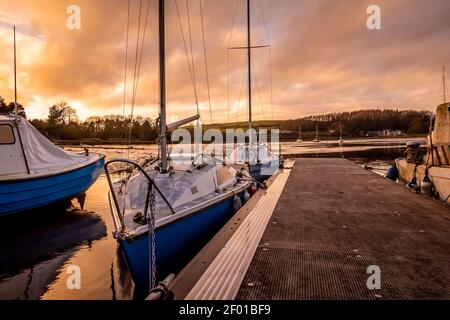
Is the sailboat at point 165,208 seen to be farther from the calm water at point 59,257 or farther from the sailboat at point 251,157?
the sailboat at point 251,157

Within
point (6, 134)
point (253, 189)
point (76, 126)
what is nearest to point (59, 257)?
point (6, 134)

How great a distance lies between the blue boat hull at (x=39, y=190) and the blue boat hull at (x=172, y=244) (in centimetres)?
593

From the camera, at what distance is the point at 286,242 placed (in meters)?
5.13

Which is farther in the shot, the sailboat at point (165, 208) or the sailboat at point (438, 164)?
the sailboat at point (438, 164)

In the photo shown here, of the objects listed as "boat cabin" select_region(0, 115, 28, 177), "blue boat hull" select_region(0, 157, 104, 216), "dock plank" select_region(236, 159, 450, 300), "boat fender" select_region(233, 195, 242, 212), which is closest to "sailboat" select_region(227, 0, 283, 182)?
"blue boat hull" select_region(0, 157, 104, 216)

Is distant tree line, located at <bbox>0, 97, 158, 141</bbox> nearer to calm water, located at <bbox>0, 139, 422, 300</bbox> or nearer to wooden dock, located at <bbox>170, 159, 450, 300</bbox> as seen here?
calm water, located at <bbox>0, 139, 422, 300</bbox>

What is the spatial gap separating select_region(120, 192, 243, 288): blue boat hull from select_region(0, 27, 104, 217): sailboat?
19.4ft

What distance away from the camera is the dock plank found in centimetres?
345

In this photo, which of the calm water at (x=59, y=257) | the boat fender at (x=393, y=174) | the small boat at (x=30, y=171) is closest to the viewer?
the calm water at (x=59, y=257)

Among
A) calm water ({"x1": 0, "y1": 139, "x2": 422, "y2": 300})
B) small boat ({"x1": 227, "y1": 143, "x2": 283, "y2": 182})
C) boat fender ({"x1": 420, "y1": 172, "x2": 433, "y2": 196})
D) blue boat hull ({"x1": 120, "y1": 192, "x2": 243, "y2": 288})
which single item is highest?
small boat ({"x1": 227, "y1": 143, "x2": 283, "y2": 182})

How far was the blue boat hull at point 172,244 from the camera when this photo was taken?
15.5 feet

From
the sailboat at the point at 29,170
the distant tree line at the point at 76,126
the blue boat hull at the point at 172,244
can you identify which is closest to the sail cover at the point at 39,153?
the sailboat at the point at 29,170
